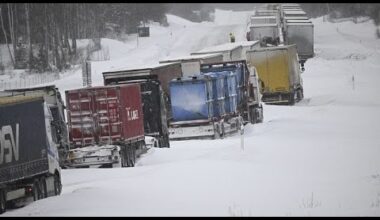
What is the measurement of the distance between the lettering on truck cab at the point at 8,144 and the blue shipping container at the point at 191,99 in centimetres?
1300

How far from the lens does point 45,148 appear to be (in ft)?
60.3

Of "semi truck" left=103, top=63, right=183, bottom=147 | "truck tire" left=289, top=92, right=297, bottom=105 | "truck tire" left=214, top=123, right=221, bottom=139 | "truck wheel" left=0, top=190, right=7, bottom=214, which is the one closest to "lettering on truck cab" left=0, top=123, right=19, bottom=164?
"truck wheel" left=0, top=190, right=7, bottom=214

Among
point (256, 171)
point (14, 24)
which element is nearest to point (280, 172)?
point (256, 171)

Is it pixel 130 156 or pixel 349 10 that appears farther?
pixel 349 10

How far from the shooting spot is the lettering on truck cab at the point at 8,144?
650 inches

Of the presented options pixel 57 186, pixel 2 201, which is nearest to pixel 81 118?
pixel 57 186

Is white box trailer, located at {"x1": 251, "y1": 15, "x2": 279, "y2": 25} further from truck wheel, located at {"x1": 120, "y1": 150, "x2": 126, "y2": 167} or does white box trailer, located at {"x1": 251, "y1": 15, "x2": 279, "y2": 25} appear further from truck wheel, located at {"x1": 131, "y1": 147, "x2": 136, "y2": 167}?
truck wheel, located at {"x1": 120, "y1": 150, "x2": 126, "y2": 167}

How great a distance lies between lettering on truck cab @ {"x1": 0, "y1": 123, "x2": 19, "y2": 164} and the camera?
16.5 meters

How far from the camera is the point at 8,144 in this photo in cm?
1673

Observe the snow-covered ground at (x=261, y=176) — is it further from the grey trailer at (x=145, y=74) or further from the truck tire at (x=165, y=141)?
the grey trailer at (x=145, y=74)

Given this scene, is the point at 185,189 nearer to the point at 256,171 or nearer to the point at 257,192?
the point at 257,192

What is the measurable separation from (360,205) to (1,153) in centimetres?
805

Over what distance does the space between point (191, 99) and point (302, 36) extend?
3879cm

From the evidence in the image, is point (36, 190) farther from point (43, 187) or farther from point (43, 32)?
point (43, 32)
